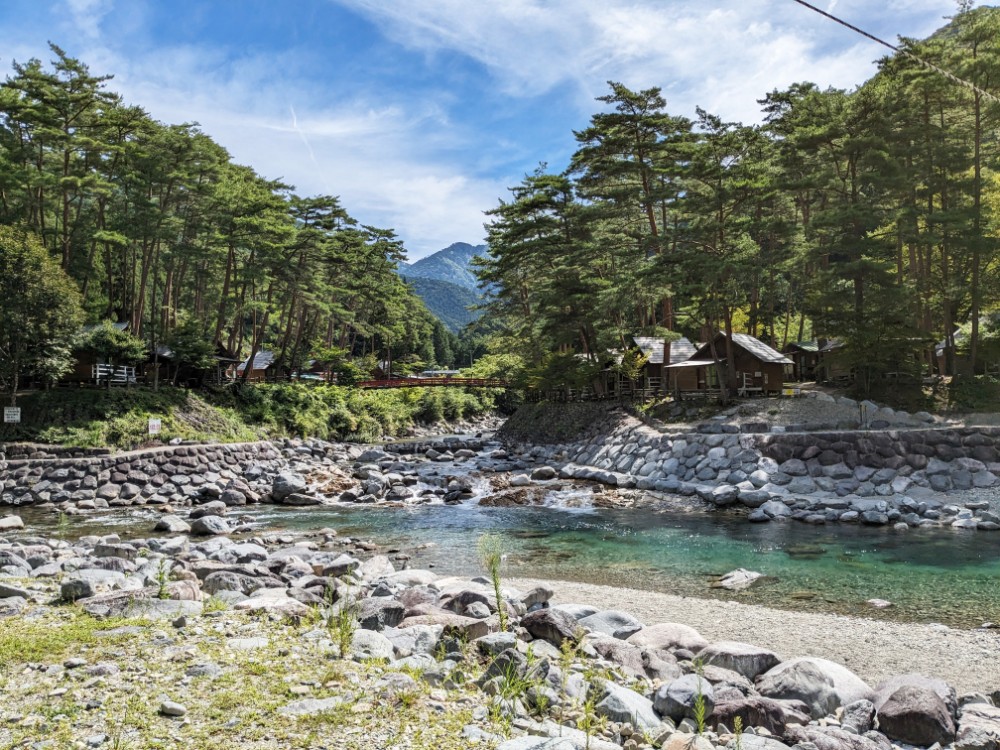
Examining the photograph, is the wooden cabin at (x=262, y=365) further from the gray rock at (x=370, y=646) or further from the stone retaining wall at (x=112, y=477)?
the gray rock at (x=370, y=646)

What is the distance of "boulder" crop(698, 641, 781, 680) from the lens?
5.81 meters

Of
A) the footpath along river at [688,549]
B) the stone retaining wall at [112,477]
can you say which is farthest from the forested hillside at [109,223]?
the footpath along river at [688,549]

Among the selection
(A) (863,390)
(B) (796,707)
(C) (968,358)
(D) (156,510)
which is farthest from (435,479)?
(C) (968,358)

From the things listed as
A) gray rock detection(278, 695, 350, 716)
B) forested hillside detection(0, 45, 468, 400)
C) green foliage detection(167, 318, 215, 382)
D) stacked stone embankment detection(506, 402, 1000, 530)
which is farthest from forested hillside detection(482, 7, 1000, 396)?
gray rock detection(278, 695, 350, 716)

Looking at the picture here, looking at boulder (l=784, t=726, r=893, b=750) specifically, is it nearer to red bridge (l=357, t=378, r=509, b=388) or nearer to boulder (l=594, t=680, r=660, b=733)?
boulder (l=594, t=680, r=660, b=733)

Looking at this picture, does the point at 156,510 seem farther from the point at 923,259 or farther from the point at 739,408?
the point at 923,259

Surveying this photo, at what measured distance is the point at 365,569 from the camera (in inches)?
393

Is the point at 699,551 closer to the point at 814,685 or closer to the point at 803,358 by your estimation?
the point at 814,685

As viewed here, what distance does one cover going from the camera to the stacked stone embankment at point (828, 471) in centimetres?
1464

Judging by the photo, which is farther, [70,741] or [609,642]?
[609,642]

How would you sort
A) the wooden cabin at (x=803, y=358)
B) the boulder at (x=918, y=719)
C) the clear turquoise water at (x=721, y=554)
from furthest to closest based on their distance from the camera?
the wooden cabin at (x=803, y=358) < the clear turquoise water at (x=721, y=554) < the boulder at (x=918, y=719)

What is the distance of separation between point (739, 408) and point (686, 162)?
43.9 feet

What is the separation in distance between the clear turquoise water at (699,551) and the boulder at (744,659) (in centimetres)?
317

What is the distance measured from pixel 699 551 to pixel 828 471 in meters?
7.55
